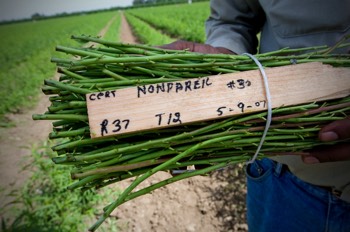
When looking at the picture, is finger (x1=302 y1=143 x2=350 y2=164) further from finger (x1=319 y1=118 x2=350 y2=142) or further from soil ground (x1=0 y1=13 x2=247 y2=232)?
soil ground (x1=0 y1=13 x2=247 y2=232)

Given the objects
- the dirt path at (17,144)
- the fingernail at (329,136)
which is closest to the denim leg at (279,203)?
the fingernail at (329,136)

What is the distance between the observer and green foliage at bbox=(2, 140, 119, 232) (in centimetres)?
245

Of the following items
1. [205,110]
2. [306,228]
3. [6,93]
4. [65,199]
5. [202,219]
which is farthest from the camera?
[6,93]

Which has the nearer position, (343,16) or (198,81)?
(198,81)

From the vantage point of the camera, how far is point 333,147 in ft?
3.21

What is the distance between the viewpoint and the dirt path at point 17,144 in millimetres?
3531

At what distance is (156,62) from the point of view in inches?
35.7

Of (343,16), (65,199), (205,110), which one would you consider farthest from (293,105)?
(65,199)

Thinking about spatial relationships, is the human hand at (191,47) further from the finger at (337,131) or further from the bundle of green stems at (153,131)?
the finger at (337,131)

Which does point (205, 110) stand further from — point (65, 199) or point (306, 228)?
point (65, 199)

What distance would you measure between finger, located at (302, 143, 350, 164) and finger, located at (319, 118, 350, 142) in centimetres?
7

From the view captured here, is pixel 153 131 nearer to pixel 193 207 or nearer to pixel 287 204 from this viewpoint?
pixel 287 204

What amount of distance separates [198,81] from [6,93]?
745 cm

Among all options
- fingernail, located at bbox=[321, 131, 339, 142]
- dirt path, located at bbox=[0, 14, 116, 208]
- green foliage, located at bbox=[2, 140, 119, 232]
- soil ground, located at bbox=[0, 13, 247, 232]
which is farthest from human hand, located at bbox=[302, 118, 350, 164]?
dirt path, located at bbox=[0, 14, 116, 208]
